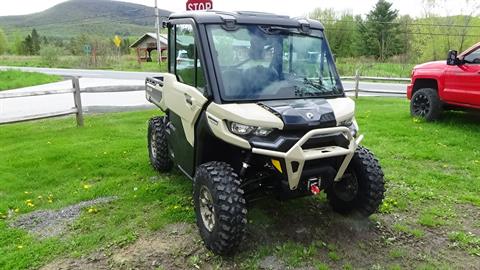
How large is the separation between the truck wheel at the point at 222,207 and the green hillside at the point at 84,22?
141752 mm

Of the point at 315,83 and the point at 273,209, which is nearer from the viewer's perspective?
the point at 315,83

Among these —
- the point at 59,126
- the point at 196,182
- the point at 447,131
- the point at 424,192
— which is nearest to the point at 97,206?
the point at 196,182

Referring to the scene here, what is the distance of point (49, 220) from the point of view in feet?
15.4

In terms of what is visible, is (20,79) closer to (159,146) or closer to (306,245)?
(159,146)

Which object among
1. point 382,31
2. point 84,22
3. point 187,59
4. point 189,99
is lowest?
point 189,99

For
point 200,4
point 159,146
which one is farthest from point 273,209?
point 200,4

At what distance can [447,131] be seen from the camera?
8.38 m

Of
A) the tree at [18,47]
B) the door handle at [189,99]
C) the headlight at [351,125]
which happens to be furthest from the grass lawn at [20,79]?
the tree at [18,47]

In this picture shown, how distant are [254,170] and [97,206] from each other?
2.19m

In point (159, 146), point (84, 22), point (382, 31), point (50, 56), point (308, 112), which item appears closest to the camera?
point (308, 112)

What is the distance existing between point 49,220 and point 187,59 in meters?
2.43

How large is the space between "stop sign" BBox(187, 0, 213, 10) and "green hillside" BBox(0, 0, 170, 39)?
137931mm

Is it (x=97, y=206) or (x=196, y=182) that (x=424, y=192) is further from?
(x=97, y=206)

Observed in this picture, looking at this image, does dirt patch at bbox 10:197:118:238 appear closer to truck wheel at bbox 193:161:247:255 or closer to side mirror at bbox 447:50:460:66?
truck wheel at bbox 193:161:247:255
